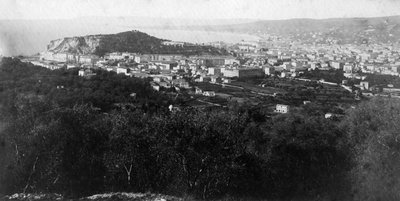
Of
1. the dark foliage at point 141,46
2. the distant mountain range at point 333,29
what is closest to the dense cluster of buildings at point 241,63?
the distant mountain range at point 333,29

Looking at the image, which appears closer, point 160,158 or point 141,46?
point 160,158

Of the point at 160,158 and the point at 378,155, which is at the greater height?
the point at 378,155

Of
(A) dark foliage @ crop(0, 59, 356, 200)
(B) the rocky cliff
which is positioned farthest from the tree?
(B) the rocky cliff

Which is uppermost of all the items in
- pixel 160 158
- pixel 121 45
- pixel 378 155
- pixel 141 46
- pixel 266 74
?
pixel 378 155

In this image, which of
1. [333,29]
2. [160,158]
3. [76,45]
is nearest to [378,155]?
[160,158]

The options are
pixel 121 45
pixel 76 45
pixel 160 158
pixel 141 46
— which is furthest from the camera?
pixel 141 46

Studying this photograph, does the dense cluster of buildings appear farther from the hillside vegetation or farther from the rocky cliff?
the hillside vegetation

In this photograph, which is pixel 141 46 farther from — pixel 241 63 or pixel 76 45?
pixel 241 63

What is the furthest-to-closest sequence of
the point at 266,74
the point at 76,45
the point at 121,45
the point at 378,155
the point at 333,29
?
the point at 333,29 → the point at 121,45 → the point at 76,45 → the point at 266,74 → the point at 378,155

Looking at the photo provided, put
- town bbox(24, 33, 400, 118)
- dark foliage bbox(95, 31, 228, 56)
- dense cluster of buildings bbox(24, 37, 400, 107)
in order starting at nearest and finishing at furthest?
town bbox(24, 33, 400, 118) → dense cluster of buildings bbox(24, 37, 400, 107) → dark foliage bbox(95, 31, 228, 56)

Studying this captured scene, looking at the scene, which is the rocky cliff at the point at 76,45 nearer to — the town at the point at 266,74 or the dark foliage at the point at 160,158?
the town at the point at 266,74
